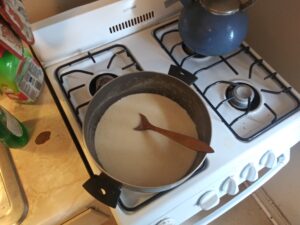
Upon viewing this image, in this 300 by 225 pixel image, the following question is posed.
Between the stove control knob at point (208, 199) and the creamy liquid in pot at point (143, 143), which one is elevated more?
the creamy liquid in pot at point (143, 143)

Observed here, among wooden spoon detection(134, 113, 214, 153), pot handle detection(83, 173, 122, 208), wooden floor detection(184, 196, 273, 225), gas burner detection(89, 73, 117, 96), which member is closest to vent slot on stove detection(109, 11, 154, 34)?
gas burner detection(89, 73, 117, 96)

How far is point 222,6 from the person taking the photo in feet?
2.05

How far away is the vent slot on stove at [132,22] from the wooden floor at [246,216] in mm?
947

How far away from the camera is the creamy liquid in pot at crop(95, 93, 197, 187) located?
0.57 meters

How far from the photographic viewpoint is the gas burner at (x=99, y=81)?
70cm

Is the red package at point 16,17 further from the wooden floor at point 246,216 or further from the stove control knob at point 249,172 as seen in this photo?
the wooden floor at point 246,216

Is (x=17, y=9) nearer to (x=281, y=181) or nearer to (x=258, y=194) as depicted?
(x=281, y=181)

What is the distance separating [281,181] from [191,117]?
0.71 meters

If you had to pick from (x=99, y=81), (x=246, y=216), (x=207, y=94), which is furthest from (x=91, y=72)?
(x=246, y=216)

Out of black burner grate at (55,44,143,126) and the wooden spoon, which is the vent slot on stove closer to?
black burner grate at (55,44,143,126)

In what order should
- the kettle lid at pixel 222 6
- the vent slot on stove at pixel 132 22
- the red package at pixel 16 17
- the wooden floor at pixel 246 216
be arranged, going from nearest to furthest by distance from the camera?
1. the red package at pixel 16 17
2. the kettle lid at pixel 222 6
3. the vent slot on stove at pixel 132 22
4. the wooden floor at pixel 246 216

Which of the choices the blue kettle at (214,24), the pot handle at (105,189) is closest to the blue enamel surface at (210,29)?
the blue kettle at (214,24)

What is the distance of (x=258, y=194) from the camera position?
52.4 inches

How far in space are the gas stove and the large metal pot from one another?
0.04 meters
